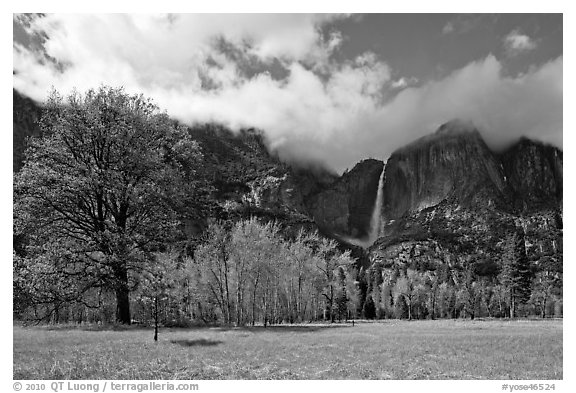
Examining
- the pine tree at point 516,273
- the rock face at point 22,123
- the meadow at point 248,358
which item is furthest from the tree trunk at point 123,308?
the pine tree at point 516,273

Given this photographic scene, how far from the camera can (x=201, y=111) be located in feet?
80.4

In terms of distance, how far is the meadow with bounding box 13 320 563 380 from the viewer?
1401cm

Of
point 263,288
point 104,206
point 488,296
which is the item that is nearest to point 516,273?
point 488,296

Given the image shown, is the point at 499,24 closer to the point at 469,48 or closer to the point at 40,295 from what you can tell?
the point at 469,48

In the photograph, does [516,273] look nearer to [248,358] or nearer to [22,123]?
[248,358]

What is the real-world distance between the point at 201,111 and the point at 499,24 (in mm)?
15591

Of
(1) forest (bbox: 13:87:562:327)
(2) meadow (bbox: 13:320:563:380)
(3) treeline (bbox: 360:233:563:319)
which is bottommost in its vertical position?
(3) treeline (bbox: 360:233:563:319)

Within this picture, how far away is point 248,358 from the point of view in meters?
16.1

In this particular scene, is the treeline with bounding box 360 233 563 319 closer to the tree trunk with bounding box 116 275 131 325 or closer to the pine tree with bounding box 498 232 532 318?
the pine tree with bounding box 498 232 532 318

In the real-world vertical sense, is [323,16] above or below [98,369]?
above

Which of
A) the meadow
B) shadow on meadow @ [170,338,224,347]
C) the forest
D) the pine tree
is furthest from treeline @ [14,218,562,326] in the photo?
the meadow

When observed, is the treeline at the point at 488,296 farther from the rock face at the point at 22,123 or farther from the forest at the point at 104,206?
the rock face at the point at 22,123

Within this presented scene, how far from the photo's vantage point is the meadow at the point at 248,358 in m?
14.0
